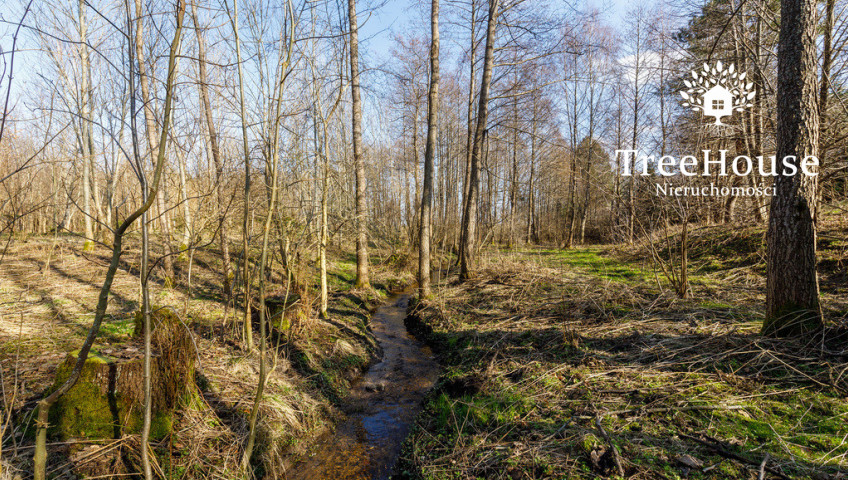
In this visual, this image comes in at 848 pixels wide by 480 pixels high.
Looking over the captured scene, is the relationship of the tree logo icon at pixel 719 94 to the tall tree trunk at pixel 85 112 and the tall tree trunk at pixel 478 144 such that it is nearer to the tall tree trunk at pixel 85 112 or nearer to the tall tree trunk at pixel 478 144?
the tall tree trunk at pixel 478 144

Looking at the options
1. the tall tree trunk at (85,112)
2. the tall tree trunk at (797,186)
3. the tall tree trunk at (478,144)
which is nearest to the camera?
the tall tree trunk at (797,186)

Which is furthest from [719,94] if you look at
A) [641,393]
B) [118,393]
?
[118,393]

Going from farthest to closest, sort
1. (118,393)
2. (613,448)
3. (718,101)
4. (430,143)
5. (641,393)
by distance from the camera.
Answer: (718,101) < (430,143) < (641,393) < (118,393) < (613,448)

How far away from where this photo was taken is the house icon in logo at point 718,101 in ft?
26.6

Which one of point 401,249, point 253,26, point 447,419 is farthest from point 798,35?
point 401,249

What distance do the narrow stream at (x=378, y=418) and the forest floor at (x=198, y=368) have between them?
0.19 m

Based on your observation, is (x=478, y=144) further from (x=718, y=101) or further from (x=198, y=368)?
(x=198, y=368)

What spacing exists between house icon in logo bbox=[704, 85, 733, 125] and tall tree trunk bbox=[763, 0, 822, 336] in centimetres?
545

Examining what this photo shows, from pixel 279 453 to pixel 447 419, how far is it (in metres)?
1.60

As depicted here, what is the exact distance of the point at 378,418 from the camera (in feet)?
14.4

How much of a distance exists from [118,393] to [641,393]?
4165 millimetres

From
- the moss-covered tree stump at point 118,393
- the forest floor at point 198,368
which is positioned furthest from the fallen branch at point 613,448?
the moss-covered tree stump at point 118,393

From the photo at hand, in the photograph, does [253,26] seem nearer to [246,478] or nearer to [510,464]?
[246,478]

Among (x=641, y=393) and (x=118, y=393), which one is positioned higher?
(x=118, y=393)
